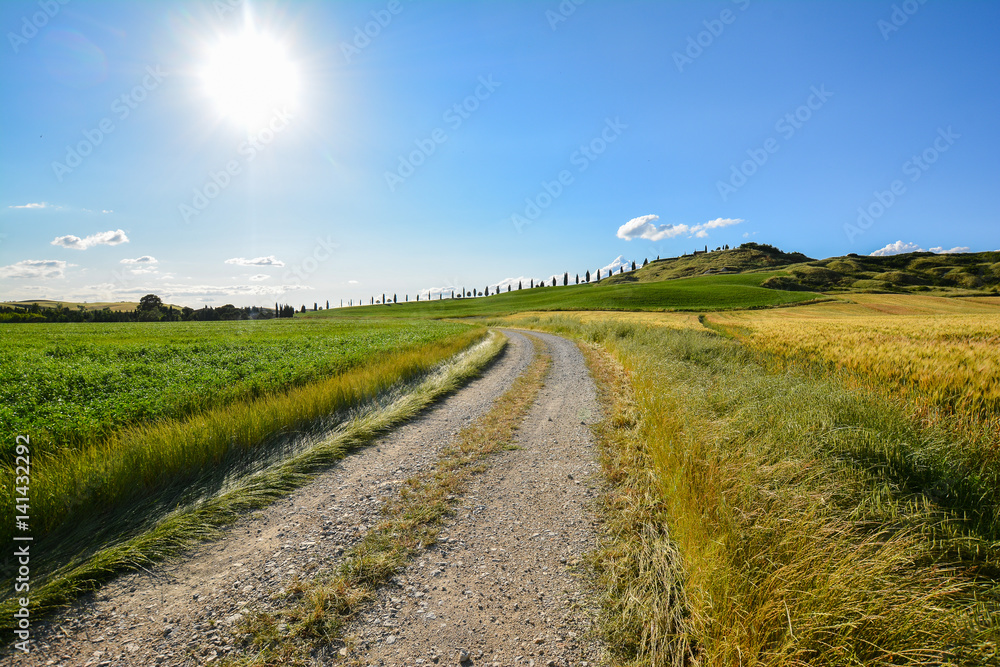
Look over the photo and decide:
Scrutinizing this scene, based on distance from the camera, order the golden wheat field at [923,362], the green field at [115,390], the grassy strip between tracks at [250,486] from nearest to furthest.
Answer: the grassy strip between tracks at [250,486], the green field at [115,390], the golden wheat field at [923,362]

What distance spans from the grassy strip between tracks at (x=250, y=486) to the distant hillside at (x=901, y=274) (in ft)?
365

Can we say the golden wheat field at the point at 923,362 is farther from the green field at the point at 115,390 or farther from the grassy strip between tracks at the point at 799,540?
the green field at the point at 115,390

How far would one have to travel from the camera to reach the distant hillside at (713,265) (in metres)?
169

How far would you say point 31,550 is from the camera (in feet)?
13.3

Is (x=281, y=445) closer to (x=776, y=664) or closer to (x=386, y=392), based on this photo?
(x=386, y=392)

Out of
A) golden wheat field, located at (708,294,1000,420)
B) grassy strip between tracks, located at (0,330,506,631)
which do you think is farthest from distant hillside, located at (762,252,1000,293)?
grassy strip between tracks, located at (0,330,506,631)

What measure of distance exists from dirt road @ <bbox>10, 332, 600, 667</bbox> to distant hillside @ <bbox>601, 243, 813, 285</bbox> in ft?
547

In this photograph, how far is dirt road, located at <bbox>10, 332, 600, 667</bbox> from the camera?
111 inches

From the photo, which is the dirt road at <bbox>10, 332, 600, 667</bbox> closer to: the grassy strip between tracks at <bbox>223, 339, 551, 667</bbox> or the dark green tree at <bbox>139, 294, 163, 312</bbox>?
the grassy strip between tracks at <bbox>223, 339, 551, 667</bbox>

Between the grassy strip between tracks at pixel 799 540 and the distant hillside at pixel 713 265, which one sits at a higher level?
the distant hillside at pixel 713 265

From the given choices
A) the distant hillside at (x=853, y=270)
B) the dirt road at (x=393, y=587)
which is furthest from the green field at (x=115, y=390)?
the distant hillside at (x=853, y=270)

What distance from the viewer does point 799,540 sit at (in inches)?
119

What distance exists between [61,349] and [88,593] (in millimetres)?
21503

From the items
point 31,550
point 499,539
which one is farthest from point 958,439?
point 31,550
